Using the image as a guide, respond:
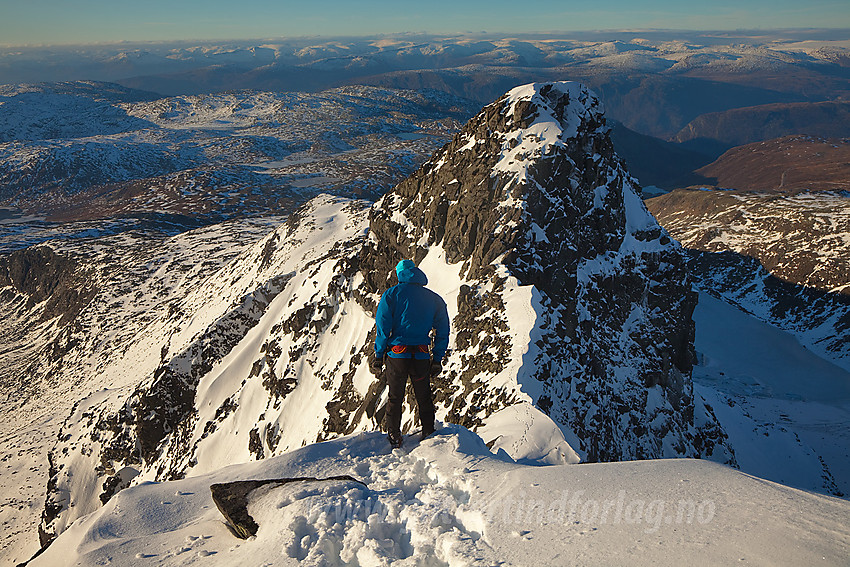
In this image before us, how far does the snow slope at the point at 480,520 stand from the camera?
5.04 m

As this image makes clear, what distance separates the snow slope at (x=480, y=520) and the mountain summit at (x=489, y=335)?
5.11m

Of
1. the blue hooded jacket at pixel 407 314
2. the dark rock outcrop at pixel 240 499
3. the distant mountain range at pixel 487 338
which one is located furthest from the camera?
the distant mountain range at pixel 487 338

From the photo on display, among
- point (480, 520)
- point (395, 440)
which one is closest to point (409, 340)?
point (395, 440)

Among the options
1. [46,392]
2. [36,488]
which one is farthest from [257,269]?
[46,392]

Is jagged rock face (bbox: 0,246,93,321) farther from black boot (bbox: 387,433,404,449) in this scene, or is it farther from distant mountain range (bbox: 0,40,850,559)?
black boot (bbox: 387,433,404,449)

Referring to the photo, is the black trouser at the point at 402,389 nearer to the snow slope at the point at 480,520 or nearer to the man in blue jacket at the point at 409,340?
the man in blue jacket at the point at 409,340

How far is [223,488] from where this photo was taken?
24.4ft

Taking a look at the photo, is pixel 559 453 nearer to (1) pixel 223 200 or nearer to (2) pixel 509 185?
(2) pixel 509 185

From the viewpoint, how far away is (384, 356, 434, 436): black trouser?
921 centimetres

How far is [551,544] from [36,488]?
188ft

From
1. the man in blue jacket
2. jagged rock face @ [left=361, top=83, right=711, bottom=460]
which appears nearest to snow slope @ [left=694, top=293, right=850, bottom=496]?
jagged rock face @ [left=361, top=83, right=711, bottom=460]

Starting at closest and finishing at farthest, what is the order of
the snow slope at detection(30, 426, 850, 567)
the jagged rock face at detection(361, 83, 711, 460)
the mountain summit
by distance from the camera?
the snow slope at detection(30, 426, 850, 567) < the mountain summit < the jagged rock face at detection(361, 83, 711, 460)

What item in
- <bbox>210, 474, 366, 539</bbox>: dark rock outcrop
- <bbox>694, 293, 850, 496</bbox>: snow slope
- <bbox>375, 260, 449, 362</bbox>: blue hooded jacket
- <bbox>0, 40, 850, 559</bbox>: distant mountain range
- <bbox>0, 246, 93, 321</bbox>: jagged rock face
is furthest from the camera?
<bbox>0, 246, 93, 321</bbox>: jagged rock face

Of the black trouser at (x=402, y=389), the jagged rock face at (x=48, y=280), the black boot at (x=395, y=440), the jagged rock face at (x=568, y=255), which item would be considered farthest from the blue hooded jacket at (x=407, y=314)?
the jagged rock face at (x=48, y=280)
